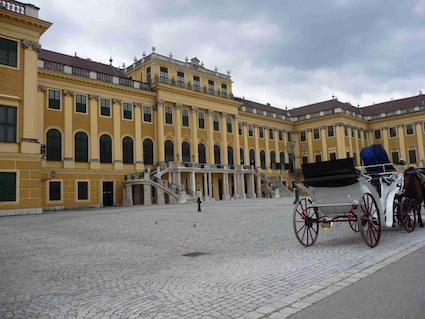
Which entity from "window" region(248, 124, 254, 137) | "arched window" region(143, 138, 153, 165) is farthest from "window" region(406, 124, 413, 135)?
"arched window" region(143, 138, 153, 165)

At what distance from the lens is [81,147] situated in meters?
36.4

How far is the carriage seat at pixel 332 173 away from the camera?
8203 millimetres

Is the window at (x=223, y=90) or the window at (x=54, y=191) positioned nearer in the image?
the window at (x=54, y=191)

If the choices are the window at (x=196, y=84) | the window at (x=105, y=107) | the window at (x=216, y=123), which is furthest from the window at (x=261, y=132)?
the window at (x=105, y=107)

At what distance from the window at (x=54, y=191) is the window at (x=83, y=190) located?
6.28 feet

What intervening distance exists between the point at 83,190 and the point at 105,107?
9.12 meters

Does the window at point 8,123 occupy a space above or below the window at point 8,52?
below

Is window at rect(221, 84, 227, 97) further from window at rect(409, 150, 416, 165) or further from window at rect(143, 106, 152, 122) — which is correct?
window at rect(409, 150, 416, 165)

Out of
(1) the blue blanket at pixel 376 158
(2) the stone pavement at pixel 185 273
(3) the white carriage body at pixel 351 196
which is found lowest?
(2) the stone pavement at pixel 185 273

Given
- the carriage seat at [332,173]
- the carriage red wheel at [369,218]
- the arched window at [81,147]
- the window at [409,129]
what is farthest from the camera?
the window at [409,129]

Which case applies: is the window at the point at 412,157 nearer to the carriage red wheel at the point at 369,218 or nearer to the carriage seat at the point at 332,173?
the carriage red wheel at the point at 369,218

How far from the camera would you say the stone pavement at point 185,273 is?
14.8 feet

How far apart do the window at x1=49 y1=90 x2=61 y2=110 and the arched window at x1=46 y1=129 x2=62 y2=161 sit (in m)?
2.29

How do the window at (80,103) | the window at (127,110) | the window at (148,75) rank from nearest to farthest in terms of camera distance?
1. the window at (80,103)
2. the window at (127,110)
3. the window at (148,75)
